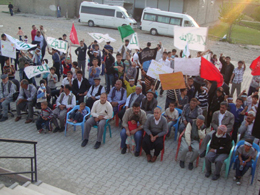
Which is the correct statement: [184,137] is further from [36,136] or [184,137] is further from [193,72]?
[36,136]

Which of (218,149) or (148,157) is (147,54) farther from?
(218,149)

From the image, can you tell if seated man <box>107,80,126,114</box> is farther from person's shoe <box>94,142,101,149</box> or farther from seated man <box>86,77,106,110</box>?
person's shoe <box>94,142,101,149</box>

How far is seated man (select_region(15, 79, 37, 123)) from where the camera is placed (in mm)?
8839

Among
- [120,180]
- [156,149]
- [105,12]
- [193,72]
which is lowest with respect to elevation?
[120,180]

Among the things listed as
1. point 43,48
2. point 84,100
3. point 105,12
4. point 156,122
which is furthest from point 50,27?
point 156,122

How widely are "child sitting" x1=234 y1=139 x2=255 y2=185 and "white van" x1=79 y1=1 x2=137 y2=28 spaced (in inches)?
1000

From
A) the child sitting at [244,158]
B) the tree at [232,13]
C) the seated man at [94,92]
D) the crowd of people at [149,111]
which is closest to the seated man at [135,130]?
the crowd of people at [149,111]

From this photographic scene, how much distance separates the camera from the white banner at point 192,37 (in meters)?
10.2

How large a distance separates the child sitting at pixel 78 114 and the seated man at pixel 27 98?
156 centimetres

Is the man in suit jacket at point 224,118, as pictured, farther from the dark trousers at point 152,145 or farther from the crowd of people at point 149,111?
the dark trousers at point 152,145

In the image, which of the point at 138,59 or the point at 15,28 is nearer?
the point at 138,59

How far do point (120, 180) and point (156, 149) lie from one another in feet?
4.30

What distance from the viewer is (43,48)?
14758 mm

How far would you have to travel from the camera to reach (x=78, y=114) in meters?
8.16
